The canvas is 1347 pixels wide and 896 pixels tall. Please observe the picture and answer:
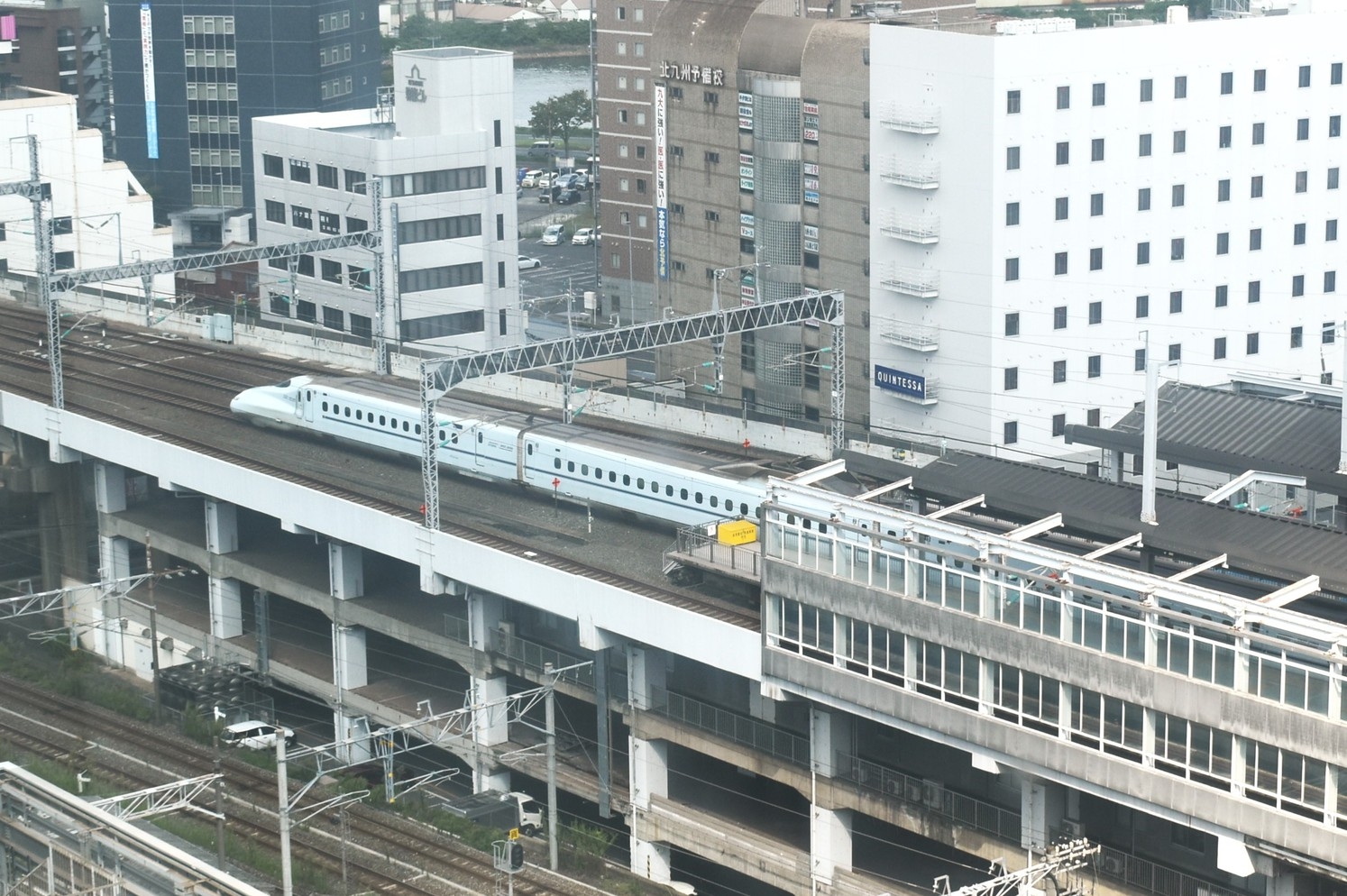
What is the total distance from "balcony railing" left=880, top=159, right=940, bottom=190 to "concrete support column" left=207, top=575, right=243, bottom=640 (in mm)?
23445

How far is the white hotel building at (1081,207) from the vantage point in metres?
64.3

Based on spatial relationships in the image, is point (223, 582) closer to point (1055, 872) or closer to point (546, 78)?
point (1055, 872)

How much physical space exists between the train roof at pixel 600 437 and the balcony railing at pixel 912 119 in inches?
494

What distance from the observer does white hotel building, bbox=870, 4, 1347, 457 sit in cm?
6431

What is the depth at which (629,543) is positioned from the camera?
5262 cm

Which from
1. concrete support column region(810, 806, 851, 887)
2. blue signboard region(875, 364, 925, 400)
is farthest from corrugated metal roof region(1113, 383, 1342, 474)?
blue signboard region(875, 364, 925, 400)

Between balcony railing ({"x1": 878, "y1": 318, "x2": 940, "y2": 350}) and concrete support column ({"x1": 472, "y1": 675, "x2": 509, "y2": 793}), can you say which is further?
balcony railing ({"x1": 878, "y1": 318, "x2": 940, "y2": 350})

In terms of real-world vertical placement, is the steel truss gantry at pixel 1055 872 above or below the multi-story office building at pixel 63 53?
below

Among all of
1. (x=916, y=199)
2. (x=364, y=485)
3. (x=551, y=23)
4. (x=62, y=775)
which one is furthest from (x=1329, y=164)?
(x=551, y=23)

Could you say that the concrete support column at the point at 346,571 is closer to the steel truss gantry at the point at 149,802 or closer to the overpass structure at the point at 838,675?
the overpass structure at the point at 838,675

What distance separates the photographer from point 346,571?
190 feet

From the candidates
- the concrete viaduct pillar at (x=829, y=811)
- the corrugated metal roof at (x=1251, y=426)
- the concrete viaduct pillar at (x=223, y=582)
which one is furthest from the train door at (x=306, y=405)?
the corrugated metal roof at (x=1251, y=426)

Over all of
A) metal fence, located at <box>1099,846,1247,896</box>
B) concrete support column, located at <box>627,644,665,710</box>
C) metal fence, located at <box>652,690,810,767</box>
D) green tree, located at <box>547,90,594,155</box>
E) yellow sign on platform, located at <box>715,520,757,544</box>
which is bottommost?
metal fence, located at <box>1099,846,1247,896</box>

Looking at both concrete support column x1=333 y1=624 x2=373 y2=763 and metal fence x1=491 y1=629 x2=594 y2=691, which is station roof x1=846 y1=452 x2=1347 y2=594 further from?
concrete support column x1=333 y1=624 x2=373 y2=763
